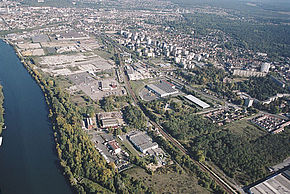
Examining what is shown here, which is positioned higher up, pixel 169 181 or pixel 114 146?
pixel 114 146

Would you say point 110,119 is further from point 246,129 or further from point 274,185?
point 274,185

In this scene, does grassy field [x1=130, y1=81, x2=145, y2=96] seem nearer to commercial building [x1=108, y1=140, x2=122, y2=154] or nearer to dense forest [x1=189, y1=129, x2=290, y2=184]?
commercial building [x1=108, y1=140, x2=122, y2=154]

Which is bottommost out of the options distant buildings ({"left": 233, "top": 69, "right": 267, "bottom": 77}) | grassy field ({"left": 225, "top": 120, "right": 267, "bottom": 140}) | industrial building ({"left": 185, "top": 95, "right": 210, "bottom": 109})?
grassy field ({"left": 225, "top": 120, "right": 267, "bottom": 140})

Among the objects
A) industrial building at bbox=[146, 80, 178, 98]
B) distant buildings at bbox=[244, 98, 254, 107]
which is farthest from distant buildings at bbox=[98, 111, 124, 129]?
distant buildings at bbox=[244, 98, 254, 107]

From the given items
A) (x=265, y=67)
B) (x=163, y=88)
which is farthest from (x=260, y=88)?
(x=163, y=88)

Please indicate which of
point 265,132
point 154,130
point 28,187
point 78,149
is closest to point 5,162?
point 28,187

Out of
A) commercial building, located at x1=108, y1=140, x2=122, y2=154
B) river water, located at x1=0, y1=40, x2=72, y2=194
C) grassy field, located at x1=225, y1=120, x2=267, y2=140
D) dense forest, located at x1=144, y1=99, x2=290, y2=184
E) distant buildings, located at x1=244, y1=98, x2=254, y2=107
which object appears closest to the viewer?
river water, located at x1=0, y1=40, x2=72, y2=194

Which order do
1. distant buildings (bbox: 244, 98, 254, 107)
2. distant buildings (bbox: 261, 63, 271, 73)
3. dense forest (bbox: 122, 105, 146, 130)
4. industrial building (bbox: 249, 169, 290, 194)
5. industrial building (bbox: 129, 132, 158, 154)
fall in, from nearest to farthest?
industrial building (bbox: 249, 169, 290, 194)
industrial building (bbox: 129, 132, 158, 154)
dense forest (bbox: 122, 105, 146, 130)
distant buildings (bbox: 244, 98, 254, 107)
distant buildings (bbox: 261, 63, 271, 73)
